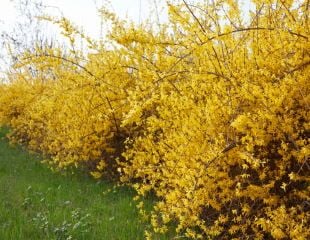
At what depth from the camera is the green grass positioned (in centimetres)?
399

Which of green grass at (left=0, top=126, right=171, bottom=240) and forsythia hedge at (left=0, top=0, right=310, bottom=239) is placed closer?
forsythia hedge at (left=0, top=0, right=310, bottom=239)

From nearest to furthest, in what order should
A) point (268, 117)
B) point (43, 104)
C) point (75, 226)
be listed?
point (268, 117) < point (75, 226) < point (43, 104)

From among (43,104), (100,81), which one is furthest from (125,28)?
(43,104)

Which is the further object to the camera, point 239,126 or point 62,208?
point 62,208

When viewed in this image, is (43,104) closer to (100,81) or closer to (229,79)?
(100,81)

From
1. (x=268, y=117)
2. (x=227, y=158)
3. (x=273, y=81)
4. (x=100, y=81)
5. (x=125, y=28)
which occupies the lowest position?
(x=227, y=158)

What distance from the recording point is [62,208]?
15.7 feet

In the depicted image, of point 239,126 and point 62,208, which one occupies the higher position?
point 239,126

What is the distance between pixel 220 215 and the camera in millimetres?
3543

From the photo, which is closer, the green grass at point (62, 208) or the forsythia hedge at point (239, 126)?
the forsythia hedge at point (239, 126)

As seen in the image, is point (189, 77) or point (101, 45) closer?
point (189, 77)

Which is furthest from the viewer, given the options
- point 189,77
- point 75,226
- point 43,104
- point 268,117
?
point 43,104

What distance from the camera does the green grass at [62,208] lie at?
399cm

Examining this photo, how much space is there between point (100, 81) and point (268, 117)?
2.95 m
